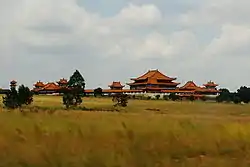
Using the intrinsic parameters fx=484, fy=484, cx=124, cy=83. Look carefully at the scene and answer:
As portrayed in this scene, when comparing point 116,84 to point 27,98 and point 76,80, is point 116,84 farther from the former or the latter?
point 27,98

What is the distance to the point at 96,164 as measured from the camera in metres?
5.29

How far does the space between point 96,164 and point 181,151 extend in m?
1.54

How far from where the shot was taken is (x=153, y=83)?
10119 cm

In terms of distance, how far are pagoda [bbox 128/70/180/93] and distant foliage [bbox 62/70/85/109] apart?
26.7 meters

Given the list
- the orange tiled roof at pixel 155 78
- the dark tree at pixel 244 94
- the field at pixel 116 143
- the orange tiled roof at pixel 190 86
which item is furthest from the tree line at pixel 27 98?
the field at pixel 116 143

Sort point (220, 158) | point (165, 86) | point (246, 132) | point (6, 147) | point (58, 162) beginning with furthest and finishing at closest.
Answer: point (165, 86)
point (246, 132)
point (220, 158)
point (6, 147)
point (58, 162)

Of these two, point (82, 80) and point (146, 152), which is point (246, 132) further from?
point (82, 80)

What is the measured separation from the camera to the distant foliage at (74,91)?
60844 millimetres

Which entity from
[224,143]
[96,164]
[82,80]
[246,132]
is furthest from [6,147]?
[82,80]

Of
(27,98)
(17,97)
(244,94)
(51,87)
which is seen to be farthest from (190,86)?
(17,97)

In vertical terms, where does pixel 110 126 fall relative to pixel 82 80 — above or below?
below

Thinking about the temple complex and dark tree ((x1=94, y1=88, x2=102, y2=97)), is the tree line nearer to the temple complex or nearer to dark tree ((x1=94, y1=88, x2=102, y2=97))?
dark tree ((x1=94, y1=88, x2=102, y2=97))

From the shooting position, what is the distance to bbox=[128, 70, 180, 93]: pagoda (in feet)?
331

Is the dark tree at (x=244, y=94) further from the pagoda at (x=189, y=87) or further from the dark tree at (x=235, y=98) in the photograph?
the pagoda at (x=189, y=87)
